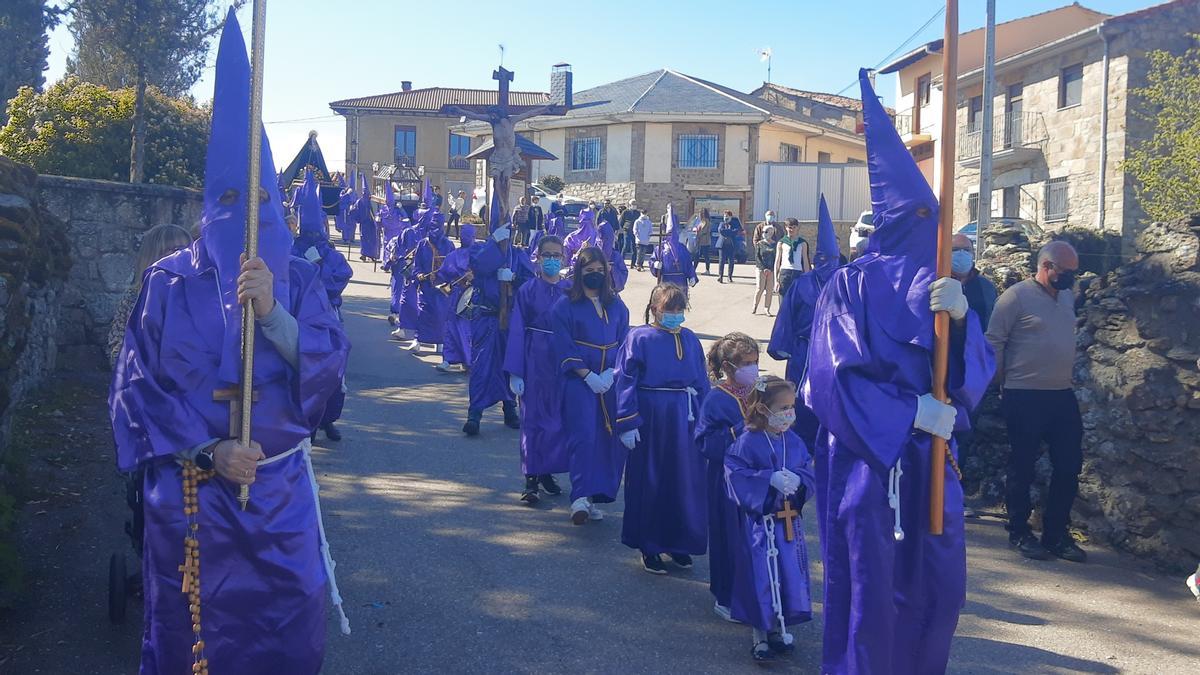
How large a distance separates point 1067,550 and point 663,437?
8.48 feet

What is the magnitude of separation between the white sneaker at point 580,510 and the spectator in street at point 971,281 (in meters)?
2.81

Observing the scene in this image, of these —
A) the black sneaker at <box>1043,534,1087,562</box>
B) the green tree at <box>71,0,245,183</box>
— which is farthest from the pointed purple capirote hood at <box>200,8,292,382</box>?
the green tree at <box>71,0,245,183</box>

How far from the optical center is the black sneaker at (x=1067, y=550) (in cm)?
651

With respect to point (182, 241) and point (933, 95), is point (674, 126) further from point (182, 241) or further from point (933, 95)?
point (182, 241)

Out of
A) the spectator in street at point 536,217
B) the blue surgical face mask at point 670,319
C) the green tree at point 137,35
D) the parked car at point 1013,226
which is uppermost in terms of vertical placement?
the green tree at point 137,35

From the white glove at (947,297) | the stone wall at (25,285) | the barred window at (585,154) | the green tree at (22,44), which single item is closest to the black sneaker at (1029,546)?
the white glove at (947,297)

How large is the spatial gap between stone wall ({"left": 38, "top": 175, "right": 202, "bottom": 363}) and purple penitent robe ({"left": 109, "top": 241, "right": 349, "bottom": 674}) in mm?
7380

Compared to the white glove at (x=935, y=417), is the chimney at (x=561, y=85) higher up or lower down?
higher up

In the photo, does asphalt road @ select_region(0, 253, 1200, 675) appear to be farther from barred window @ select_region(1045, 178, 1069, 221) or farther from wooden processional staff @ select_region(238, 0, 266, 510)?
barred window @ select_region(1045, 178, 1069, 221)

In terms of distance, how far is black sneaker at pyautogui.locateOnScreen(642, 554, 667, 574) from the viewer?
6.09m

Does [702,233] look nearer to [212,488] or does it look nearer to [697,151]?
[697,151]

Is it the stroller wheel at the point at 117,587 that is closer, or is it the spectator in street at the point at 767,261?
the stroller wheel at the point at 117,587

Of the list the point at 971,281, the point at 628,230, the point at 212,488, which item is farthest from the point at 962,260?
the point at 628,230

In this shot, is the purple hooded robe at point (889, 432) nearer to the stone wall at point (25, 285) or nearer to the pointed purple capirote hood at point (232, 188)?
the pointed purple capirote hood at point (232, 188)
